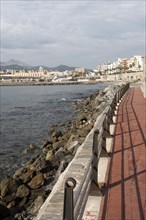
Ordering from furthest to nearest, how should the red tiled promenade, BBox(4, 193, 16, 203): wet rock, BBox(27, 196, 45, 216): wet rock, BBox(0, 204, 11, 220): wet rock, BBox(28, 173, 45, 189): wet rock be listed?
BBox(28, 173, 45, 189): wet rock → BBox(4, 193, 16, 203): wet rock → BBox(0, 204, 11, 220): wet rock → BBox(27, 196, 45, 216): wet rock → the red tiled promenade

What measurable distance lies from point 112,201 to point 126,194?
1.25 feet

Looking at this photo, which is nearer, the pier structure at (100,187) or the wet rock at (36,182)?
the pier structure at (100,187)

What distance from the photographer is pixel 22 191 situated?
9.98 meters

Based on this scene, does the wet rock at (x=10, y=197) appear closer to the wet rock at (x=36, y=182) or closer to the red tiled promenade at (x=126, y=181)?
the wet rock at (x=36, y=182)

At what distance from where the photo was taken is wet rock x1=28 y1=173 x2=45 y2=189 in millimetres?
10391

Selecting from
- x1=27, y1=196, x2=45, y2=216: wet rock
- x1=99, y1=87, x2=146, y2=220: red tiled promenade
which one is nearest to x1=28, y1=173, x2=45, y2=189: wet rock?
x1=27, y1=196, x2=45, y2=216: wet rock

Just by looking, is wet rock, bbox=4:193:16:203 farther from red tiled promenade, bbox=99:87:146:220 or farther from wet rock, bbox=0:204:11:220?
red tiled promenade, bbox=99:87:146:220

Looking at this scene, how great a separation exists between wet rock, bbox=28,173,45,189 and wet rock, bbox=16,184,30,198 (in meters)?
0.32

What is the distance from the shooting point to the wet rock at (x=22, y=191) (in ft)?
32.4

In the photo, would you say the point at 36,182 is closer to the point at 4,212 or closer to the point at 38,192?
Result: the point at 38,192

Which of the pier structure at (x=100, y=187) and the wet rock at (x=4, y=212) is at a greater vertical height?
the pier structure at (x=100, y=187)

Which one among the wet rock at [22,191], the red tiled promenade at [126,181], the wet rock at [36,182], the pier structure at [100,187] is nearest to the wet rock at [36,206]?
the wet rock at [22,191]

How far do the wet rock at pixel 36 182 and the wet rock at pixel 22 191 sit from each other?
0.32m

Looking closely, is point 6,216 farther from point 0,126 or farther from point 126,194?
point 0,126
